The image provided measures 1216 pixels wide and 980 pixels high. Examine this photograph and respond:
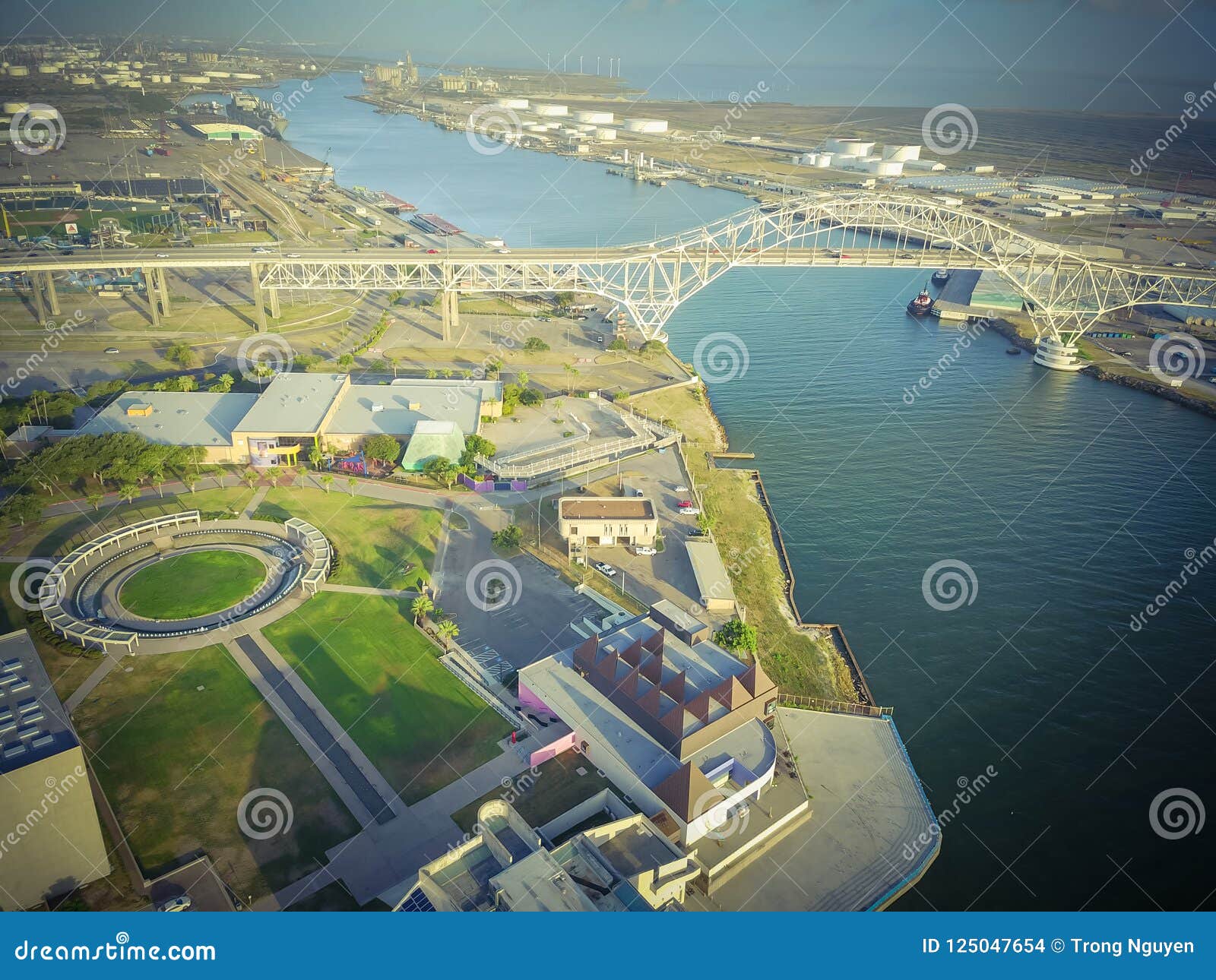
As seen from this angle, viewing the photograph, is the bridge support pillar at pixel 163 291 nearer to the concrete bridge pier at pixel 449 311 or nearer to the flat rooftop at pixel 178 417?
the flat rooftop at pixel 178 417

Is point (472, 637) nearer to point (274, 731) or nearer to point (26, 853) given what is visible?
point (274, 731)

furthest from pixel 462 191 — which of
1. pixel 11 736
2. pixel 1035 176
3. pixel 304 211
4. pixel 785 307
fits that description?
pixel 11 736

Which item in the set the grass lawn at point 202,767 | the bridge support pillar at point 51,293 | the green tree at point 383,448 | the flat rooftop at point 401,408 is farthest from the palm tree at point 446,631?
the bridge support pillar at point 51,293

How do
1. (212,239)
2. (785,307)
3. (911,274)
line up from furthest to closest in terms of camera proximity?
(911,274) < (212,239) < (785,307)

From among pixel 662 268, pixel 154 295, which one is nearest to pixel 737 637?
pixel 662 268

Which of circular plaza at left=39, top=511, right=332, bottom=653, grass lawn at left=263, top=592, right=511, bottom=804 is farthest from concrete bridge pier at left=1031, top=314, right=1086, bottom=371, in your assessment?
circular plaza at left=39, top=511, right=332, bottom=653

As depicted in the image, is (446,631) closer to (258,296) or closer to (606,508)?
(606,508)

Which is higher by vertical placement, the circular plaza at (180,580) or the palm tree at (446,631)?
the circular plaza at (180,580)
